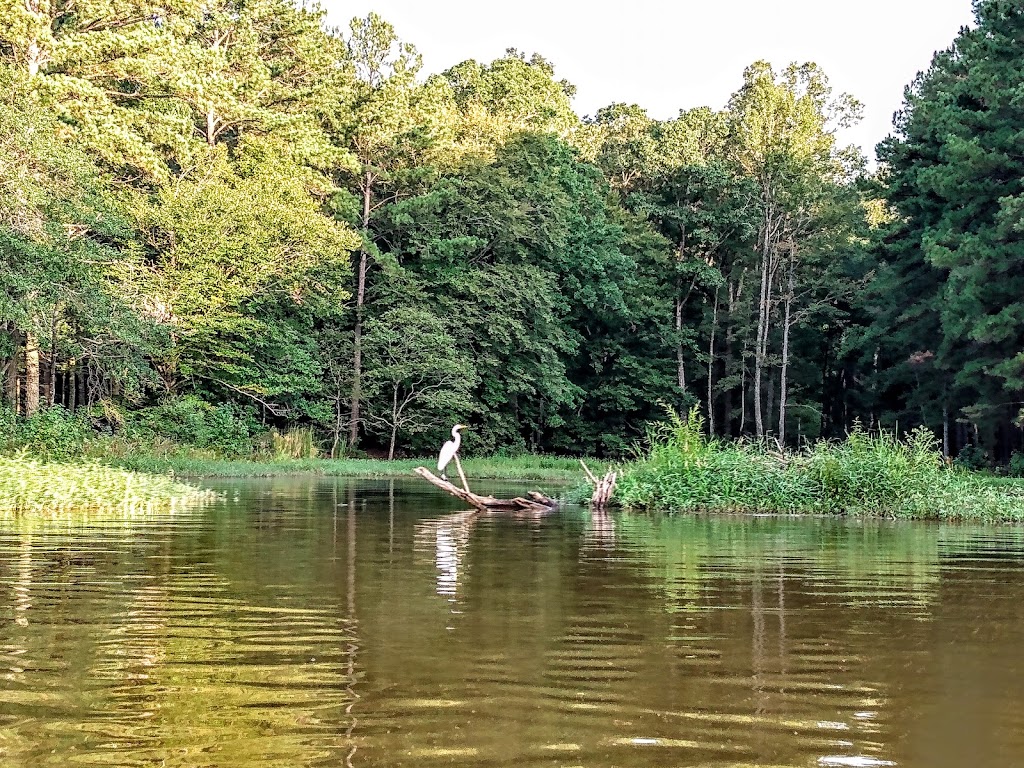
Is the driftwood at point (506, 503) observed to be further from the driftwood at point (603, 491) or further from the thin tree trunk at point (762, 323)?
the thin tree trunk at point (762, 323)

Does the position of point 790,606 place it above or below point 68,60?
below

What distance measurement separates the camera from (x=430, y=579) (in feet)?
38.9

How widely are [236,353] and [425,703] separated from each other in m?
37.4

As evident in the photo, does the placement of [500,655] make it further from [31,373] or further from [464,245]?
[464,245]

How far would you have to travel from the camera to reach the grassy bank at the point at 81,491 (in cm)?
1903

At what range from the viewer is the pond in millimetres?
5715

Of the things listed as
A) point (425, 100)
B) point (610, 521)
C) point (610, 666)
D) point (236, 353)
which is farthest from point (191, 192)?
point (610, 666)

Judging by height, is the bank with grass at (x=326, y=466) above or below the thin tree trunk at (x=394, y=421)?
below

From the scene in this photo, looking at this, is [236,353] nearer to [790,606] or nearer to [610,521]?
[610,521]

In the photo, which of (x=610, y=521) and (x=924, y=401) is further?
(x=924, y=401)

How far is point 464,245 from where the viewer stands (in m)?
48.6

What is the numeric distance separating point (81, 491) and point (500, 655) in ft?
47.1

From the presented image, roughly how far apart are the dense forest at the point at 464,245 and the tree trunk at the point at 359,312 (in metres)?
0.14

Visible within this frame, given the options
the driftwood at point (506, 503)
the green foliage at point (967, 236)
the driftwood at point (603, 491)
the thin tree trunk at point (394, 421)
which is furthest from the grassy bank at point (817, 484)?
the thin tree trunk at point (394, 421)
